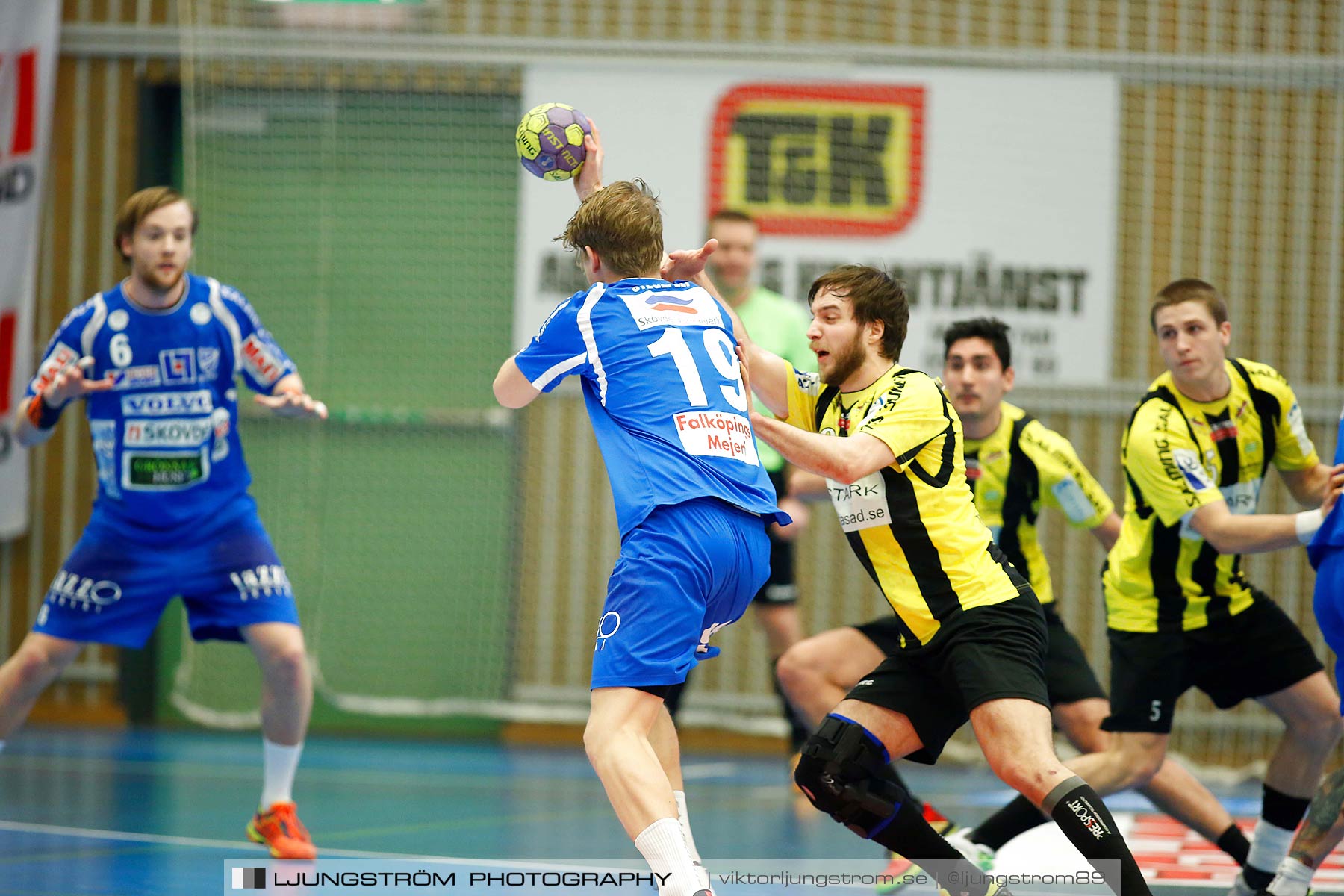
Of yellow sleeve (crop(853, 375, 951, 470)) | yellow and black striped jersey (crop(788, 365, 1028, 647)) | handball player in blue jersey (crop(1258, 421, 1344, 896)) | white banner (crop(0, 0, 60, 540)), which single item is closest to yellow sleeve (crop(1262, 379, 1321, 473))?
handball player in blue jersey (crop(1258, 421, 1344, 896))

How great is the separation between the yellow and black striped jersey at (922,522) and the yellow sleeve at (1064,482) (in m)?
1.30

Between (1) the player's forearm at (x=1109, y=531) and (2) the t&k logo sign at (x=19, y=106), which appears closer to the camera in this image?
(1) the player's forearm at (x=1109, y=531)

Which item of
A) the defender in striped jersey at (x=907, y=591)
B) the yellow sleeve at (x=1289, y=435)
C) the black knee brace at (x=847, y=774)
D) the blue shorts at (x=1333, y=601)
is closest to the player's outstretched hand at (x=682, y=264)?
the defender in striped jersey at (x=907, y=591)

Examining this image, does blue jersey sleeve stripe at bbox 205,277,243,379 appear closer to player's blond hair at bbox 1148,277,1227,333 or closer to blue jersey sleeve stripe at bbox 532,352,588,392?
blue jersey sleeve stripe at bbox 532,352,588,392

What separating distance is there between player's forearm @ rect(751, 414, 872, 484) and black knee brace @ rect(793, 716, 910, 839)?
0.72 meters

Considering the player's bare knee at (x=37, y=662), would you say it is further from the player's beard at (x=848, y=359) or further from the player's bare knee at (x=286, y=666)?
the player's beard at (x=848, y=359)

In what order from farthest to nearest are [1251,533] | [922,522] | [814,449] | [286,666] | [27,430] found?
[27,430]
[286,666]
[1251,533]
[922,522]
[814,449]

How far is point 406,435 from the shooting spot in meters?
9.27

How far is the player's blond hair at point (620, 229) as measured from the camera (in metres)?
3.64

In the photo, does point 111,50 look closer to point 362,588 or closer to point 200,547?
point 362,588

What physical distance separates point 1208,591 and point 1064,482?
625 mm

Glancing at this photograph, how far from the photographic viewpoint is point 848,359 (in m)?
3.89

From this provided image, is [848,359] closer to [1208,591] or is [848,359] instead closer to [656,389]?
[656,389]

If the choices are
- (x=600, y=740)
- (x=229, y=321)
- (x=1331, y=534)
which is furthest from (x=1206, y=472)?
(x=229, y=321)
